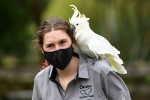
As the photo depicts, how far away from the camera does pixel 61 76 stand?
3.29m

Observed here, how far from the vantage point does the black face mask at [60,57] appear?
313cm

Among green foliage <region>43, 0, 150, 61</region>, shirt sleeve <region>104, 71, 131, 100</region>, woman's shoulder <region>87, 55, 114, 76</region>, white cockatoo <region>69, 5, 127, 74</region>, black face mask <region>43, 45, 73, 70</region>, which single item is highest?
green foliage <region>43, 0, 150, 61</region>

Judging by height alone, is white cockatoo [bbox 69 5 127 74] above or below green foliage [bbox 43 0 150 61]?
below

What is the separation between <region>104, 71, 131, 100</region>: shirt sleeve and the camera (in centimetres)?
311

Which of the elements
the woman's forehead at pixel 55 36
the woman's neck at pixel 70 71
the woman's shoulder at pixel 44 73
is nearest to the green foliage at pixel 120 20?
the woman's shoulder at pixel 44 73

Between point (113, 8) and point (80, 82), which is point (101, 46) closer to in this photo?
point (80, 82)

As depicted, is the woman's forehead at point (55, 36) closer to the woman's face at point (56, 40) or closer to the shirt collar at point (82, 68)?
the woman's face at point (56, 40)

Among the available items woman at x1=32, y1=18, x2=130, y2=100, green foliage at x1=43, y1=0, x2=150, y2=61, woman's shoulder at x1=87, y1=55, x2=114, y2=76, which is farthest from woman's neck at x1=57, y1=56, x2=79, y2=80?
green foliage at x1=43, y1=0, x2=150, y2=61

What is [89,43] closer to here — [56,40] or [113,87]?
[56,40]

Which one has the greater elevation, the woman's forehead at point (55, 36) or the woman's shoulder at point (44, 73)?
the woman's forehead at point (55, 36)

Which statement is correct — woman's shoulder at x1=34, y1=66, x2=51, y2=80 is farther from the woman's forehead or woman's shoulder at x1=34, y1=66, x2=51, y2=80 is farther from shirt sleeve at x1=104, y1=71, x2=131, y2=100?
shirt sleeve at x1=104, y1=71, x2=131, y2=100

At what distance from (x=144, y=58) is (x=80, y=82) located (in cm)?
885

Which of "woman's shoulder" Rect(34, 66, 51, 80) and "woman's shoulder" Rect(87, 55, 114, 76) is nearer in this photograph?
"woman's shoulder" Rect(87, 55, 114, 76)

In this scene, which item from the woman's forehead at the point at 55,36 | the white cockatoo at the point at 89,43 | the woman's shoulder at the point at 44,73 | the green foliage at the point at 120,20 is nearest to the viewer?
the woman's forehead at the point at 55,36
